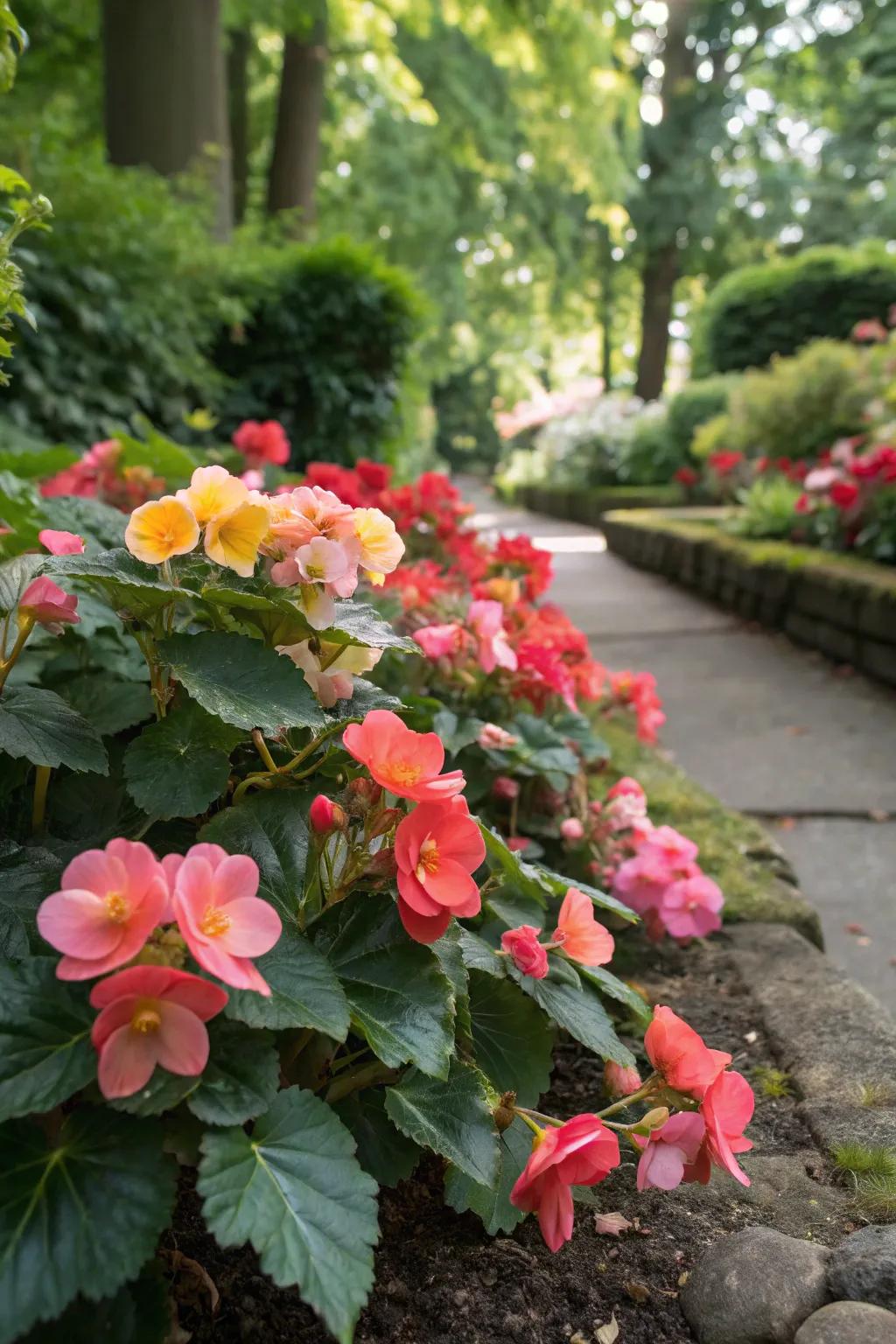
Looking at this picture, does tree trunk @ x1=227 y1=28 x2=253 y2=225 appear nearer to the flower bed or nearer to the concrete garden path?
the concrete garden path

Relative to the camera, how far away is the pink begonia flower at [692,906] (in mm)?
1690

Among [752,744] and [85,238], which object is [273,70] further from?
[752,744]

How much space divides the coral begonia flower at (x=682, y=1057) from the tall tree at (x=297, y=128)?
862 centimetres

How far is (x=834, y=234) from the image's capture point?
1883 cm

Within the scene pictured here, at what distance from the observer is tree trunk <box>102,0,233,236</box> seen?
5.95 m

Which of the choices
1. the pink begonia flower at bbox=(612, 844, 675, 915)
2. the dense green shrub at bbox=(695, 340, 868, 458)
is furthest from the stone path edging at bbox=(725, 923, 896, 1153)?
the dense green shrub at bbox=(695, 340, 868, 458)

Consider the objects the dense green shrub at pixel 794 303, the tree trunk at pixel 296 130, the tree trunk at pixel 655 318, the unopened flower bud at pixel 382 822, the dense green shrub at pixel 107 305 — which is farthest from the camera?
the tree trunk at pixel 655 318

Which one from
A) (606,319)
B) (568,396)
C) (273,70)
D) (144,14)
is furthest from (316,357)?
(606,319)

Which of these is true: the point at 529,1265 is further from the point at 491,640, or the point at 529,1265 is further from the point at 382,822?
the point at 491,640

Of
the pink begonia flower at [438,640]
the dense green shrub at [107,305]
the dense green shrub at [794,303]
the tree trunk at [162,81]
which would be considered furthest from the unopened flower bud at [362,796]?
the dense green shrub at [794,303]

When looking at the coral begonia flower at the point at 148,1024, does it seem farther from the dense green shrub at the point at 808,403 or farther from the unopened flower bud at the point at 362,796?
the dense green shrub at the point at 808,403

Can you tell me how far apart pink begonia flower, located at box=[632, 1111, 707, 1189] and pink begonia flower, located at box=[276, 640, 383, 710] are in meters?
0.53

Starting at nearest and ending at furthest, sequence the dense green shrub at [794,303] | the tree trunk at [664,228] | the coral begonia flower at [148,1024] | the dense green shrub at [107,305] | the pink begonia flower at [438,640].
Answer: the coral begonia flower at [148,1024], the pink begonia flower at [438,640], the dense green shrub at [107,305], the dense green shrub at [794,303], the tree trunk at [664,228]

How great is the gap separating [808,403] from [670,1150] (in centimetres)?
723
